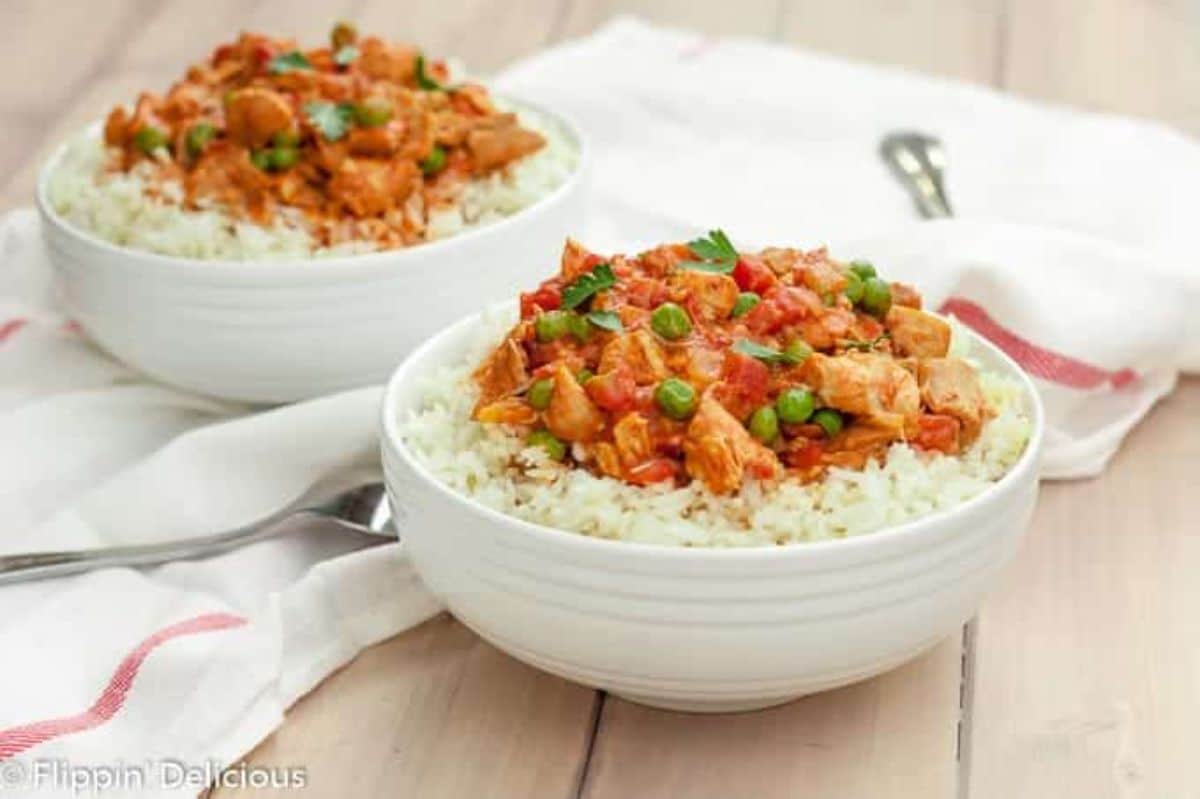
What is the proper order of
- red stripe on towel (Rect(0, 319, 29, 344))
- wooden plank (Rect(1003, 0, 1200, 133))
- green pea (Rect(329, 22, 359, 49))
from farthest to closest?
wooden plank (Rect(1003, 0, 1200, 133))
red stripe on towel (Rect(0, 319, 29, 344))
green pea (Rect(329, 22, 359, 49))

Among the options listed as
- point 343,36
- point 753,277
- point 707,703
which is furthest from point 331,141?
point 707,703

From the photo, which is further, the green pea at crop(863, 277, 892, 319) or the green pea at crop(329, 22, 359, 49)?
the green pea at crop(329, 22, 359, 49)

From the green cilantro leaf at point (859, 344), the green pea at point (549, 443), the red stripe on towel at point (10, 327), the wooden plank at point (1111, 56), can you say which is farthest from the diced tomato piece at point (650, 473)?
the wooden plank at point (1111, 56)

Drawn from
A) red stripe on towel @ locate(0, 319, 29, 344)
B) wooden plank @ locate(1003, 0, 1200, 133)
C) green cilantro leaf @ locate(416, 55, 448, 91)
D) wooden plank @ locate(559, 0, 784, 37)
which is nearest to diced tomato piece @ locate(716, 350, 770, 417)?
green cilantro leaf @ locate(416, 55, 448, 91)

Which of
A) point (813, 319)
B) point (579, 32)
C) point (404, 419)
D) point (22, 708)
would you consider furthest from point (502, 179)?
point (579, 32)

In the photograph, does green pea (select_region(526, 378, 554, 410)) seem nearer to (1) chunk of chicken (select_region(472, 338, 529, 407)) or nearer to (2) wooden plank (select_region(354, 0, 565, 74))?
(1) chunk of chicken (select_region(472, 338, 529, 407))

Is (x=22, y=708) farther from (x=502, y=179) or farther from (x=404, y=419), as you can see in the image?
(x=502, y=179)

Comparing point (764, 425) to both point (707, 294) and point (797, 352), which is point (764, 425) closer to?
point (797, 352)
